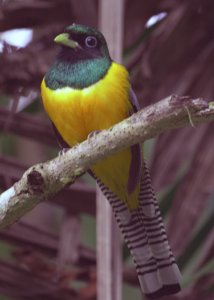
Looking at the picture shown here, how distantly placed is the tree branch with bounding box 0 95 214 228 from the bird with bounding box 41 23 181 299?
59 centimetres

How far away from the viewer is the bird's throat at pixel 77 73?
2989 millimetres

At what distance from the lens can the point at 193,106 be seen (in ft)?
7.06

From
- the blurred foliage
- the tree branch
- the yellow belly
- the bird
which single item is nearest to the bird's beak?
the bird

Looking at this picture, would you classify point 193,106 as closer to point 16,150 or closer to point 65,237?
point 65,237

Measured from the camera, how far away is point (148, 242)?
3.06 meters

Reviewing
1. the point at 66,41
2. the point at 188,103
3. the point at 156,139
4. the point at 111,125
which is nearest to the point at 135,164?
the point at 111,125

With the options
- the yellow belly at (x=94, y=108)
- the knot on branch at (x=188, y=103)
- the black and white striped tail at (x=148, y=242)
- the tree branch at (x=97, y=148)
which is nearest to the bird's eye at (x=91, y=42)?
the yellow belly at (x=94, y=108)

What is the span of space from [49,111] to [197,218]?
649mm

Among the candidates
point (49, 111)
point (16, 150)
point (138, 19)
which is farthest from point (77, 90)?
point (16, 150)

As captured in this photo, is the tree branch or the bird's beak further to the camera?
the bird's beak

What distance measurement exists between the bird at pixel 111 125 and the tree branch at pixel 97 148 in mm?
590

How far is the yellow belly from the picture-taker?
2.89 meters


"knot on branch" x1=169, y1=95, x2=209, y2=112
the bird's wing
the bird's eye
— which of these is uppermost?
the bird's eye

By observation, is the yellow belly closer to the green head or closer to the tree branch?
the green head
